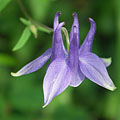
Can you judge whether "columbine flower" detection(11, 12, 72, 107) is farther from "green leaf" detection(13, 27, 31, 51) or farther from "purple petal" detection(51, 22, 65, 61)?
"green leaf" detection(13, 27, 31, 51)

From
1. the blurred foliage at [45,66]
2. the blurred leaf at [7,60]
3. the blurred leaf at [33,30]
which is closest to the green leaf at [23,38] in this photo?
the blurred leaf at [33,30]

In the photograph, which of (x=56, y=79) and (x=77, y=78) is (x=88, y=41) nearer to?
(x=77, y=78)

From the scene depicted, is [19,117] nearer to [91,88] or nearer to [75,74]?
[91,88]

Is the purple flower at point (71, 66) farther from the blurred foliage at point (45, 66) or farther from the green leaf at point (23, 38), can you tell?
the blurred foliage at point (45, 66)

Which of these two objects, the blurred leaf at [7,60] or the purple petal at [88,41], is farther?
the blurred leaf at [7,60]

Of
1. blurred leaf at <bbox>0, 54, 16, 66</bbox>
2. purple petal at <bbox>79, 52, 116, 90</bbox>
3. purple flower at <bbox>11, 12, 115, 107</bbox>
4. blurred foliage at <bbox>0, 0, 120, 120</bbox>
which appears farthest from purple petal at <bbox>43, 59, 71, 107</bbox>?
blurred leaf at <bbox>0, 54, 16, 66</bbox>

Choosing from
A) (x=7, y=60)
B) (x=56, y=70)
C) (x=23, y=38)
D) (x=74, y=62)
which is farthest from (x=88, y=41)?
(x=7, y=60)

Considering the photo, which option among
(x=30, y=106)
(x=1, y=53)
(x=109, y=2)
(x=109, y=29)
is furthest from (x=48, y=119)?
(x=109, y=2)
